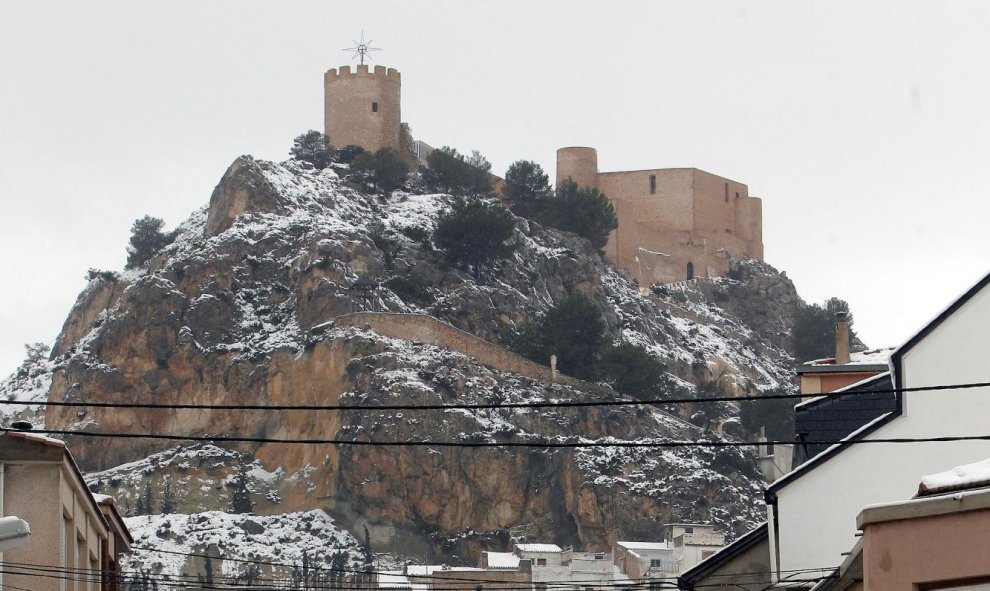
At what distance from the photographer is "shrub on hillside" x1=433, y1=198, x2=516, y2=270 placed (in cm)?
10512

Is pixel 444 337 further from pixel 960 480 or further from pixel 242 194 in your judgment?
pixel 960 480

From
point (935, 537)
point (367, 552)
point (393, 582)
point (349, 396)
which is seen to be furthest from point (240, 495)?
point (935, 537)

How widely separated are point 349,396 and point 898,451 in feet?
240

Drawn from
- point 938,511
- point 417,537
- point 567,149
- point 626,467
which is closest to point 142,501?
point 417,537

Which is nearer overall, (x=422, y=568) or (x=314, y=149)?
(x=422, y=568)

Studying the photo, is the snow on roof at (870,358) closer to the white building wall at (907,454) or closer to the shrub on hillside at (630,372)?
the white building wall at (907,454)

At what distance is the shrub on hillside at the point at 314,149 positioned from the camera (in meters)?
110

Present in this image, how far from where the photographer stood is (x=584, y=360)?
104 meters

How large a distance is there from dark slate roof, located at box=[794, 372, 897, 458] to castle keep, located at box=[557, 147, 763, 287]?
96065 mm

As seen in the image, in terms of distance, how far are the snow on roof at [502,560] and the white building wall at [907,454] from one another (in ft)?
208

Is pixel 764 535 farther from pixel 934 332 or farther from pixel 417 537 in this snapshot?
pixel 417 537

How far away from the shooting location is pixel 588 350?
104 meters

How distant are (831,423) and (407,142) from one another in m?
94.5

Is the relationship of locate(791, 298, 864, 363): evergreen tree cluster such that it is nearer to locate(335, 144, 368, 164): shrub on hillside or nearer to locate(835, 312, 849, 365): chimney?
locate(335, 144, 368, 164): shrub on hillside
